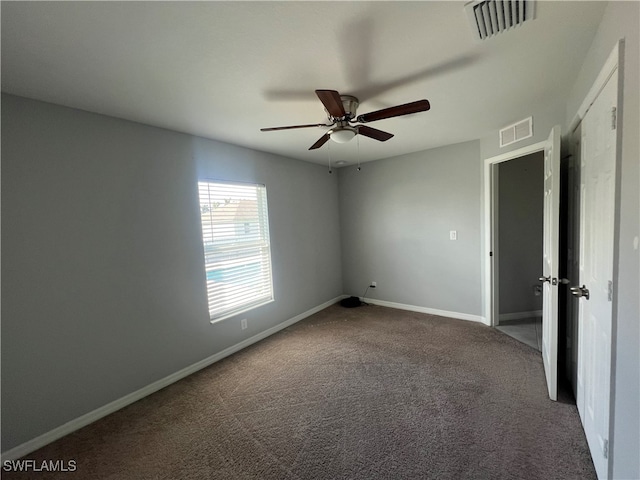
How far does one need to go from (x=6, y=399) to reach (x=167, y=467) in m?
1.16

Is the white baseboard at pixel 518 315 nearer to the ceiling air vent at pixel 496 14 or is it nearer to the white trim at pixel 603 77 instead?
the white trim at pixel 603 77

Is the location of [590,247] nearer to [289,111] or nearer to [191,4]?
[289,111]

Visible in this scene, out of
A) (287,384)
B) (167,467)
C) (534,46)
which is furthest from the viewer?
(287,384)

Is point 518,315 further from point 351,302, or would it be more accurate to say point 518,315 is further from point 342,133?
point 342,133

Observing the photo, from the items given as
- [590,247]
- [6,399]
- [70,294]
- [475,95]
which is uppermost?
[475,95]

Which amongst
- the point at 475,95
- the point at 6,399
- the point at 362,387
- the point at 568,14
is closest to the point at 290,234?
the point at 362,387

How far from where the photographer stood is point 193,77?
1771mm

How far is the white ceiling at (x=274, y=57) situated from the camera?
1.27 meters

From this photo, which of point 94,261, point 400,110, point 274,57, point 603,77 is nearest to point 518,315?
point 603,77

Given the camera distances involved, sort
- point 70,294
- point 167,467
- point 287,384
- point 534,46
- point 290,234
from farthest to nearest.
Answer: point 290,234 → point 287,384 → point 70,294 → point 167,467 → point 534,46

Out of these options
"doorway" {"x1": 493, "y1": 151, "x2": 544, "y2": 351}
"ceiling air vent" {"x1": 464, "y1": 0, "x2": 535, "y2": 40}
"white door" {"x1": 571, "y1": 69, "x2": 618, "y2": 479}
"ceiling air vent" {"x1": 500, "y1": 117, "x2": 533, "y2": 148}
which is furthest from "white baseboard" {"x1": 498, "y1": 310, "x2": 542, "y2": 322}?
"ceiling air vent" {"x1": 464, "y1": 0, "x2": 535, "y2": 40}

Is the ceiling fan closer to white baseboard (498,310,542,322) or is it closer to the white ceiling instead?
the white ceiling

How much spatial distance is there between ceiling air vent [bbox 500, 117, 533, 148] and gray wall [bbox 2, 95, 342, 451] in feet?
9.86

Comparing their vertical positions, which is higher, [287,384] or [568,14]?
[568,14]
